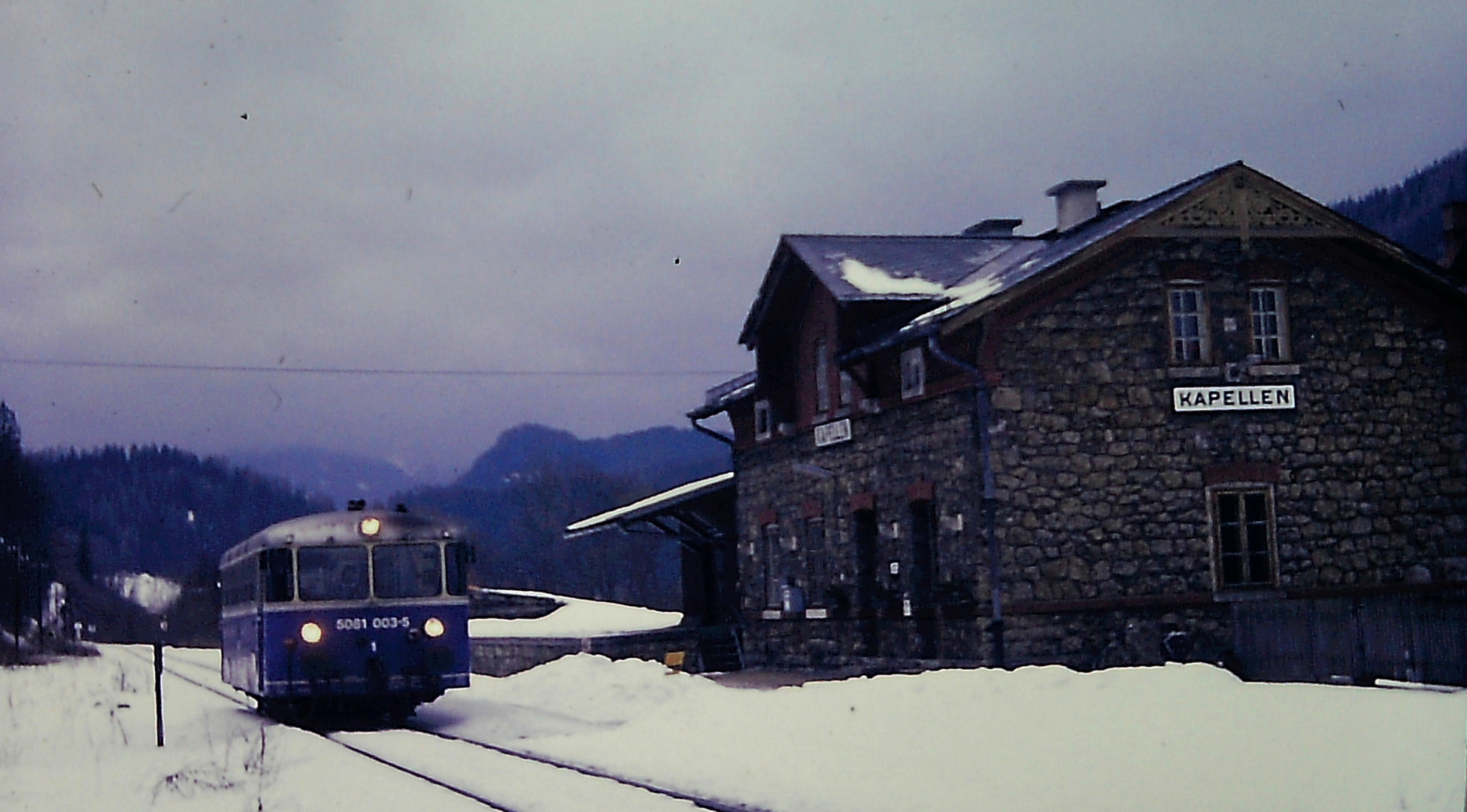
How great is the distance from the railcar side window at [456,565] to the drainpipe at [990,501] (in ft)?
21.8

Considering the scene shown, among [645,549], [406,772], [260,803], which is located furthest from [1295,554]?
[645,549]

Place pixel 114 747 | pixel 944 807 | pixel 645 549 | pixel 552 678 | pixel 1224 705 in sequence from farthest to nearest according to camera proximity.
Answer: pixel 645 549
pixel 552 678
pixel 114 747
pixel 1224 705
pixel 944 807

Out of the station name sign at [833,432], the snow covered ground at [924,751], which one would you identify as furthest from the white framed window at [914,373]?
the snow covered ground at [924,751]

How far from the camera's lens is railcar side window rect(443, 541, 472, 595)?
21.5 metres

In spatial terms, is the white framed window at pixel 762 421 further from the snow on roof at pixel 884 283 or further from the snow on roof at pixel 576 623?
the snow on roof at pixel 576 623

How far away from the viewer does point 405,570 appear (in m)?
21.2

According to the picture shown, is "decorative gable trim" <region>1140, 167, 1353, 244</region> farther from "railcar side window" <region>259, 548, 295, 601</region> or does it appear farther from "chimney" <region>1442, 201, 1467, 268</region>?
"railcar side window" <region>259, 548, 295, 601</region>

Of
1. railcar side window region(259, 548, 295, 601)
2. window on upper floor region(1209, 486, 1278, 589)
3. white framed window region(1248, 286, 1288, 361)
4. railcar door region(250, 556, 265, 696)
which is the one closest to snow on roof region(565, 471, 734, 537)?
window on upper floor region(1209, 486, 1278, 589)

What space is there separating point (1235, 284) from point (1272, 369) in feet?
4.06

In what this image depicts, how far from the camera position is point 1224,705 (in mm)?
14117

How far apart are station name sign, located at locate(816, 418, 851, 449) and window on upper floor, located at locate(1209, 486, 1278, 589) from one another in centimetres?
616

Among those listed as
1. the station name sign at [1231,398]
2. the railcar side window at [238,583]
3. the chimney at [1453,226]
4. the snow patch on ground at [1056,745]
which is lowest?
the snow patch on ground at [1056,745]

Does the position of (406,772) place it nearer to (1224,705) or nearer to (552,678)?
(1224,705)

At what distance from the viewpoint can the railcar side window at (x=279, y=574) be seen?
67.8 ft
